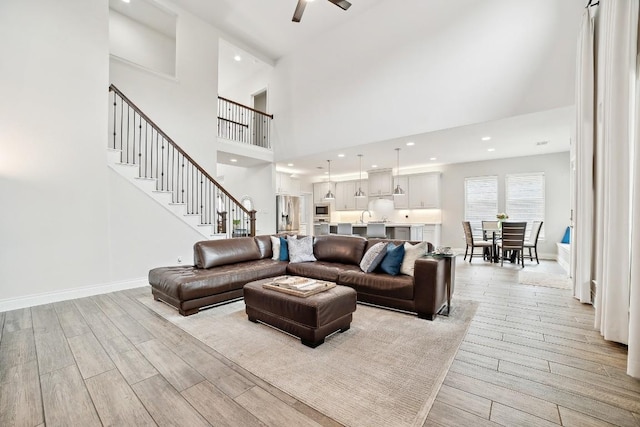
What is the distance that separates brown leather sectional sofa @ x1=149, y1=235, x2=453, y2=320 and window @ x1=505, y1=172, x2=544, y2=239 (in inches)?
226

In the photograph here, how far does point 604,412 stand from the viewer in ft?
5.21

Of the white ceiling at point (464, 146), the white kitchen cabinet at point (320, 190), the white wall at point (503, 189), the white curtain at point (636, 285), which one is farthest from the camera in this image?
the white kitchen cabinet at point (320, 190)

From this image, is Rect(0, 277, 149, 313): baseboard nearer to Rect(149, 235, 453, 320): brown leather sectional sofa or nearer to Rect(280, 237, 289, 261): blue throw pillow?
Rect(149, 235, 453, 320): brown leather sectional sofa

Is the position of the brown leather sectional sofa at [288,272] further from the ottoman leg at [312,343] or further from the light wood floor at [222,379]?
the ottoman leg at [312,343]

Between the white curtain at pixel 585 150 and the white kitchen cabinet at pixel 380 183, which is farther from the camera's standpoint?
the white kitchen cabinet at pixel 380 183

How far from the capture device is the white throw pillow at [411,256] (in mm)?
3410

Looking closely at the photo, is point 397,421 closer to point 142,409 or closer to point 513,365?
point 513,365

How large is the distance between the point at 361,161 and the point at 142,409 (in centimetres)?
743

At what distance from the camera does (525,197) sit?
7.50 m

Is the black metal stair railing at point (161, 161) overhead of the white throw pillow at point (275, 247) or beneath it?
overhead

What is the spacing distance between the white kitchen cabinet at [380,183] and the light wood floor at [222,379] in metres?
6.34

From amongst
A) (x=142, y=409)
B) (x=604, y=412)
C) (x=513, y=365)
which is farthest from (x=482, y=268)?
(x=142, y=409)

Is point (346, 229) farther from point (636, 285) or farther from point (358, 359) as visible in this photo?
point (636, 285)

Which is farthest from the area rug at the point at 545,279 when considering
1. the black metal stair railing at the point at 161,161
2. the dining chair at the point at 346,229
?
the black metal stair railing at the point at 161,161
